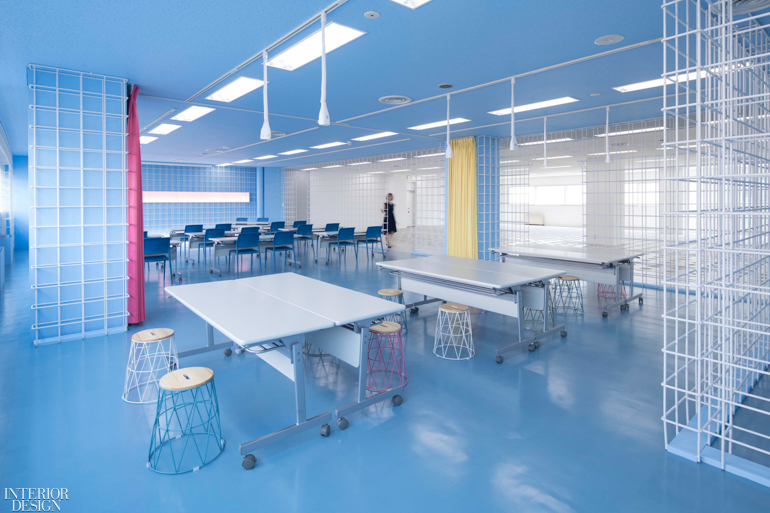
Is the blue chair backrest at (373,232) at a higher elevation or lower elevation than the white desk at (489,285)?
higher

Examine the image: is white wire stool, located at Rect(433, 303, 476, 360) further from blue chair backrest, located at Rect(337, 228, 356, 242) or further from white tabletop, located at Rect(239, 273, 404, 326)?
blue chair backrest, located at Rect(337, 228, 356, 242)

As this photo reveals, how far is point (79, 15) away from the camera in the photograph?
3.21 metres

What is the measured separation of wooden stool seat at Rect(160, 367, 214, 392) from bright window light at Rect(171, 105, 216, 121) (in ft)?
15.9

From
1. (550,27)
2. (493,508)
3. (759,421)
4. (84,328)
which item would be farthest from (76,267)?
(759,421)

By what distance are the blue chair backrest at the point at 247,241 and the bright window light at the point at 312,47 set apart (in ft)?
14.9

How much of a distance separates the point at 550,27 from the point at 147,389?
4206mm

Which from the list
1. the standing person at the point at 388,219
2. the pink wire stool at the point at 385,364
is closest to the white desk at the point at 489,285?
the pink wire stool at the point at 385,364

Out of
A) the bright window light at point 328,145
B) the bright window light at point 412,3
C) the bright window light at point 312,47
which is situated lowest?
the bright window light at point 412,3

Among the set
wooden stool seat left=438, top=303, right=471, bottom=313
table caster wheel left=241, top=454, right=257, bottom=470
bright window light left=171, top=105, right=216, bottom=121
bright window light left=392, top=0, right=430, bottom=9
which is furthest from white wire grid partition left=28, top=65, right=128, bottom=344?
wooden stool seat left=438, top=303, right=471, bottom=313

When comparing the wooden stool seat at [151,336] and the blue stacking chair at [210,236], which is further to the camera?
the blue stacking chair at [210,236]

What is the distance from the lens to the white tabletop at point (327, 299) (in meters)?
2.88

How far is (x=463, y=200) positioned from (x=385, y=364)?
5596 mm

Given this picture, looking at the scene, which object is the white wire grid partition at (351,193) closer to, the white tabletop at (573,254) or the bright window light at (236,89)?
the white tabletop at (573,254)

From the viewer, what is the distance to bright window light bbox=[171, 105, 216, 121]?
6.35 m
